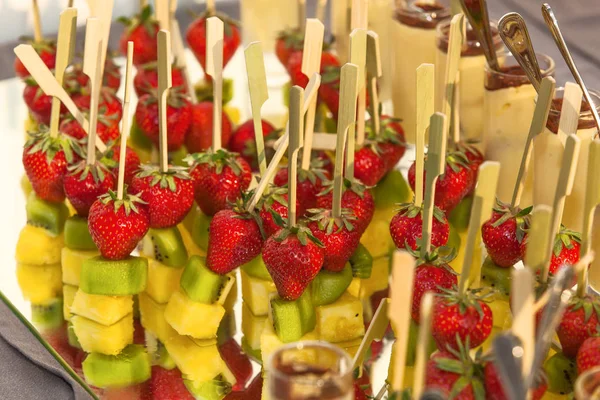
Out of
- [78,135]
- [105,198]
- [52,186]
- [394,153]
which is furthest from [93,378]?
Result: [394,153]

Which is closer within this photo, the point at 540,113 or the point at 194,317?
the point at 540,113

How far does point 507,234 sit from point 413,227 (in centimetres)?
13

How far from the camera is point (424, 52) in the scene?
1.98 metres

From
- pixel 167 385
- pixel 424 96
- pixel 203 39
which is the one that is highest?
pixel 424 96

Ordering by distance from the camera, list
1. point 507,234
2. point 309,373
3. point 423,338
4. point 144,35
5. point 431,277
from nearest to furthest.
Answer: point 423,338 < point 309,373 < point 431,277 < point 507,234 < point 144,35

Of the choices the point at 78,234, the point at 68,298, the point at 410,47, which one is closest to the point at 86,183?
the point at 78,234

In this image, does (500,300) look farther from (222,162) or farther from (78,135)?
(78,135)

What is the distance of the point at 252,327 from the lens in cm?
152

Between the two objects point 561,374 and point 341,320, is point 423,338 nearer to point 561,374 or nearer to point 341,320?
point 561,374

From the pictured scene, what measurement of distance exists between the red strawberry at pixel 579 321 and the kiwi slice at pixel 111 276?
2.06 ft

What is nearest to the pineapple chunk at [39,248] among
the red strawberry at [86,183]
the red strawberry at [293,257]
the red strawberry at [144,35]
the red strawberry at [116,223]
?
the red strawberry at [86,183]

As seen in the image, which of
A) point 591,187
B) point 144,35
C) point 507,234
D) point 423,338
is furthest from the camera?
point 144,35

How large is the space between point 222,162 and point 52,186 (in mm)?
286

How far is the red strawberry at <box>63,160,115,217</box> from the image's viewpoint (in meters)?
1.55
